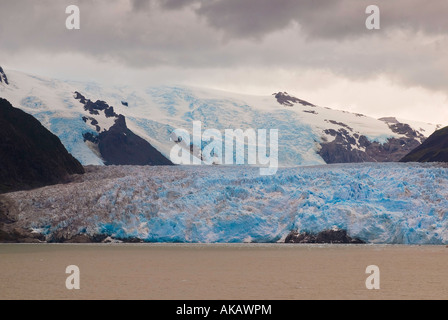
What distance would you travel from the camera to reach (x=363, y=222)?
38.9m

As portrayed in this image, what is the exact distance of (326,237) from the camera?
3984 centimetres

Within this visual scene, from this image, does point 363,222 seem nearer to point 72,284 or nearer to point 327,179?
point 327,179

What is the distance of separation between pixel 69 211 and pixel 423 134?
133 m

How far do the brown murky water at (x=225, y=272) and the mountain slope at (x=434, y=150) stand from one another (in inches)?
1587

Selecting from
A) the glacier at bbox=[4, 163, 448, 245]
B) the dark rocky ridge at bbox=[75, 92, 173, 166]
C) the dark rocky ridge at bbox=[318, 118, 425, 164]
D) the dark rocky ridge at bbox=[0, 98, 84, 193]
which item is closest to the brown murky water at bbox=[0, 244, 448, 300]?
the glacier at bbox=[4, 163, 448, 245]

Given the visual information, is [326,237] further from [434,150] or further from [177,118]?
[177,118]

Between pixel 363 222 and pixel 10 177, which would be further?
pixel 10 177

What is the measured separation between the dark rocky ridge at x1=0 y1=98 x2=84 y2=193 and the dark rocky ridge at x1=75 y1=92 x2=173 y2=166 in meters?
38.5

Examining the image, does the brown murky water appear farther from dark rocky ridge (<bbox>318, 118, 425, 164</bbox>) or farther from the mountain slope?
dark rocky ridge (<bbox>318, 118, 425, 164</bbox>)

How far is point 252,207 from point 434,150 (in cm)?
4524

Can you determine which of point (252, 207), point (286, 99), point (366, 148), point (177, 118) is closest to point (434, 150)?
point (252, 207)

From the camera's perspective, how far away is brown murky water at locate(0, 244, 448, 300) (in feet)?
65.7

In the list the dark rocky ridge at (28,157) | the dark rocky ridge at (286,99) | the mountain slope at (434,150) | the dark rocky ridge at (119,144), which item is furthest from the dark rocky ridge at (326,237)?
the dark rocky ridge at (286,99)

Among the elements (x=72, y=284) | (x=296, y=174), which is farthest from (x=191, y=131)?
(x=72, y=284)
